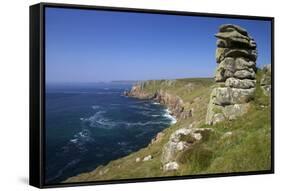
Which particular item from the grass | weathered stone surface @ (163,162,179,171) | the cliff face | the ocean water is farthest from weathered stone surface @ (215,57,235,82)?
weathered stone surface @ (163,162,179,171)

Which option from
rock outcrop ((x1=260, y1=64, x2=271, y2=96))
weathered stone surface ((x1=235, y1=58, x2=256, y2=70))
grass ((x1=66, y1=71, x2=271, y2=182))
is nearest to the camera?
grass ((x1=66, y1=71, x2=271, y2=182))

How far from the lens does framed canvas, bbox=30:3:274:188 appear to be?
881cm

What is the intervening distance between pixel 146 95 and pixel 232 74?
1.37 metres

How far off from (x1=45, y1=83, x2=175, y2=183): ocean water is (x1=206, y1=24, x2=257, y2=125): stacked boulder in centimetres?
94

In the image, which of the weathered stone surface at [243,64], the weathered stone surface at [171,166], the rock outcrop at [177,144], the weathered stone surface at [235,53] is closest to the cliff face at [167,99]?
the rock outcrop at [177,144]

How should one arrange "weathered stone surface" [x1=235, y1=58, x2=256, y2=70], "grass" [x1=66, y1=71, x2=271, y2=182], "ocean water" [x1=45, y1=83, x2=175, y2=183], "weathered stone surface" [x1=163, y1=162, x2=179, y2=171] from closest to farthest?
"ocean water" [x1=45, y1=83, x2=175, y2=183]
"grass" [x1=66, y1=71, x2=271, y2=182]
"weathered stone surface" [x1=163, y1=162, x2=179, y2=171]
"weathered stone surface" [x1=235, y1=58, x2=256, y2=70]

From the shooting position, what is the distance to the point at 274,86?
10.4m

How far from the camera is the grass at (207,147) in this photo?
9.30m

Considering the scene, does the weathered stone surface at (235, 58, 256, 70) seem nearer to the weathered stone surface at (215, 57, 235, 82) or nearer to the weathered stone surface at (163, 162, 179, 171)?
the weathered stone surface at (215, 57, 235, 82)

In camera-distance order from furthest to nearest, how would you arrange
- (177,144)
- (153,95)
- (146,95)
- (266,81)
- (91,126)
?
1. (266,81)
2. (177,144)
3. (153,95)
4. (146,95)
5. (91,126)

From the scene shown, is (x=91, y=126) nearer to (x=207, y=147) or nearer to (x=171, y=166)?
(x=171, y=166)

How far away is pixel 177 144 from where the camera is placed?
9625 millimetres

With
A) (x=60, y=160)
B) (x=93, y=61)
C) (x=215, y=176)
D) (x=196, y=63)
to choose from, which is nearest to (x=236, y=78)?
(x=196, y=63)

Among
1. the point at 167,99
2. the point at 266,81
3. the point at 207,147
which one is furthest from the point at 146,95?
the point at 266,81
